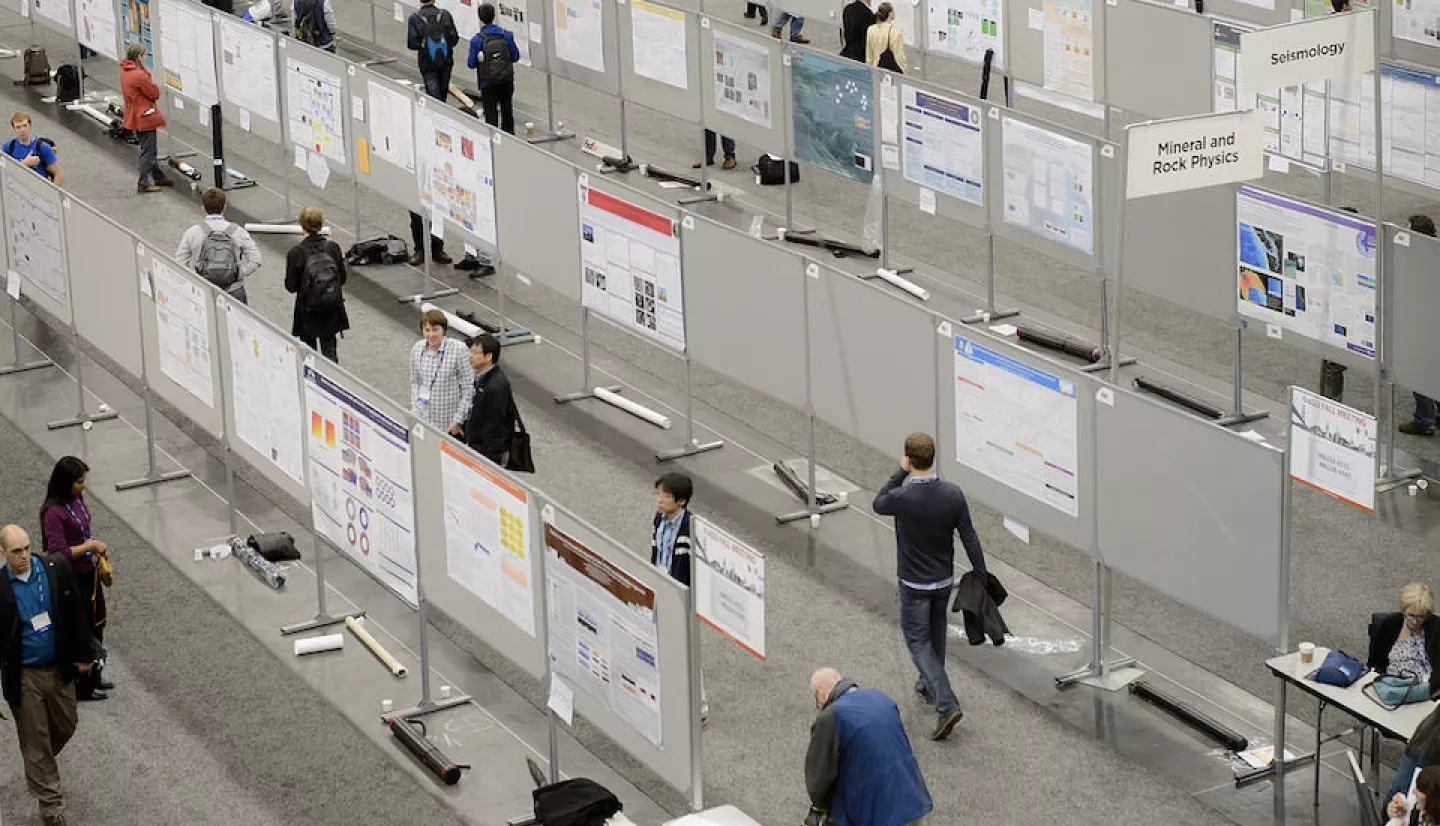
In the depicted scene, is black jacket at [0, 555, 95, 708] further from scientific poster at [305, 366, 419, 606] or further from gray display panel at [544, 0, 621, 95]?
gray display panel at [544, 0, 621, 95]

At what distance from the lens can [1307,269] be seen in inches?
551

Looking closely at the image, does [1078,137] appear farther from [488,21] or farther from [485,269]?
[488,21]

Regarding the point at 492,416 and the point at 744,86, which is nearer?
the point at 492,416

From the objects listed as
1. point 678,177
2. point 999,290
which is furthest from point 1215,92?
point 678,177

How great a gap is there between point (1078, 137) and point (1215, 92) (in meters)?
3.64

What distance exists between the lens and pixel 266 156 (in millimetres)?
22250

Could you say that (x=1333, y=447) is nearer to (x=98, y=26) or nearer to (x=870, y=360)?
(x=870, y=360)

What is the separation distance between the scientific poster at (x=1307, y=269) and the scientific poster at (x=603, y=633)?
6397 millimetres

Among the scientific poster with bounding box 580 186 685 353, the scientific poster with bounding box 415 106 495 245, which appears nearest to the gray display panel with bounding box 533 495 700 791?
the scientific poster with bounding box 580 186 685 353

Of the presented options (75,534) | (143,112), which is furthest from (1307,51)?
(143,112)

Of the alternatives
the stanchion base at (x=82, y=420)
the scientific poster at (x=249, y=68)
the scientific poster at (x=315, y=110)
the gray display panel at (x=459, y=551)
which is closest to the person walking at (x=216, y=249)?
the stanchion base at (x=82, y=420)

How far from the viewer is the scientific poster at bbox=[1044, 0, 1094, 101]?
19656mm

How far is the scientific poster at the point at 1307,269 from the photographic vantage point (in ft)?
44.7

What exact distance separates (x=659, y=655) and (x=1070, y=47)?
12.2 metres
